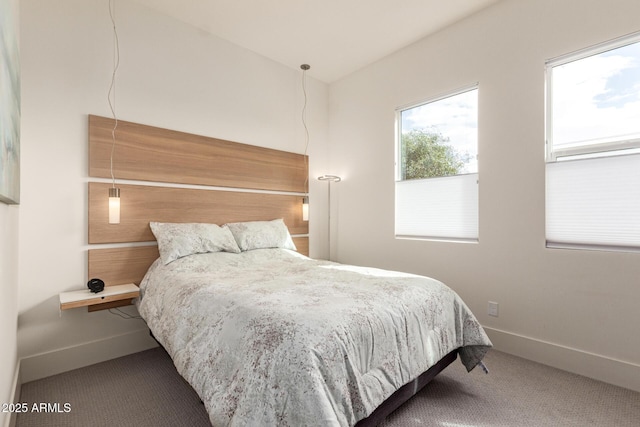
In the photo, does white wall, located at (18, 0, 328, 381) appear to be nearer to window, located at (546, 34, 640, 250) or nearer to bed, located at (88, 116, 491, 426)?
bed, located at (88, 116, 491, 426)

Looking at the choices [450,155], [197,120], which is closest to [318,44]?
[197,120]

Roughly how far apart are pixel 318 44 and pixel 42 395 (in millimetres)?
3730

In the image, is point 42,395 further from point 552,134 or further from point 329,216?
point 552,134

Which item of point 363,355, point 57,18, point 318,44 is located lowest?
point 363,355

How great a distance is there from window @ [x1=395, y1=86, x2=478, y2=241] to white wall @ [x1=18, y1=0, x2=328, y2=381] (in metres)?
2.21

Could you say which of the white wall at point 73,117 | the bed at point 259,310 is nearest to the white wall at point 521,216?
the bed at point 259,310

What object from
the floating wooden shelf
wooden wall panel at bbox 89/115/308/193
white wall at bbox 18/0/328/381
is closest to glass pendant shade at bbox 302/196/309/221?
wooden wall panel at bbox 89/115/308/193

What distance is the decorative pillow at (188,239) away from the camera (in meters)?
2.49

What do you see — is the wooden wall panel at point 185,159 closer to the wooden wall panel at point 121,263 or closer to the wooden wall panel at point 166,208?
the wooden wall panel at point 166,208

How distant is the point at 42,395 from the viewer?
6.48ft

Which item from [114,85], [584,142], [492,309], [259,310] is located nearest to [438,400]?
[492,309]

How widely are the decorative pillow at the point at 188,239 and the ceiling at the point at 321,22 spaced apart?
195 cm

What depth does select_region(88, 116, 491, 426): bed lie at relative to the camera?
1.18 m

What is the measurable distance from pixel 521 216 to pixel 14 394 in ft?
12.0
